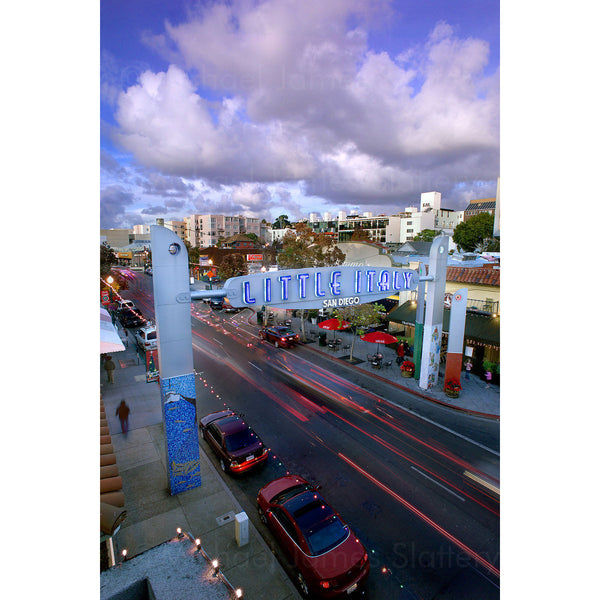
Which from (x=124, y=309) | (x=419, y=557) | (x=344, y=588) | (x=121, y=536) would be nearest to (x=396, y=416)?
(x=419, y=557)

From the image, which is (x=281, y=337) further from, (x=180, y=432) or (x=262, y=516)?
Answer: (x=262, y=516)

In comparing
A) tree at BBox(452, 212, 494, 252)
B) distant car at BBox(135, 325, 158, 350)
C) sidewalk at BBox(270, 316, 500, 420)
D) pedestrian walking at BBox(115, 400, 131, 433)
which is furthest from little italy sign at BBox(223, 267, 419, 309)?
tree at BBox(452, 212, 494, 252)

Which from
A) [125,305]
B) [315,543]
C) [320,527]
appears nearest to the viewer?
[315,543]

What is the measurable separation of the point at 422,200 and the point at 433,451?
11202 cm

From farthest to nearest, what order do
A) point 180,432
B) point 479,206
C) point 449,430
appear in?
1. point 479,206
2. point 449,430
3. point 180,432

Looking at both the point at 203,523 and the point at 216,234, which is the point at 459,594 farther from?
the point at 216,234

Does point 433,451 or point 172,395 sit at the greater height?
point 172,395

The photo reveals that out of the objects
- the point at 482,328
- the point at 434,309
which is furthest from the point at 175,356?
the point at 482,328

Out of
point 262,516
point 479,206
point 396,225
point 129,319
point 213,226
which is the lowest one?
point 262,516

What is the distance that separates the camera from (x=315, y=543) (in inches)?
262

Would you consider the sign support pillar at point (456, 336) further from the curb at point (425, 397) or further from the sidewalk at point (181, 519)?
the sidewalk at point (181, 519)

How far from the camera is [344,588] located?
20.2ft

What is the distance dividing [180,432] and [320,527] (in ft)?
14.9

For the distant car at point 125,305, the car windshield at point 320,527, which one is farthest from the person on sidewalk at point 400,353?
the distant car at point 125,305
